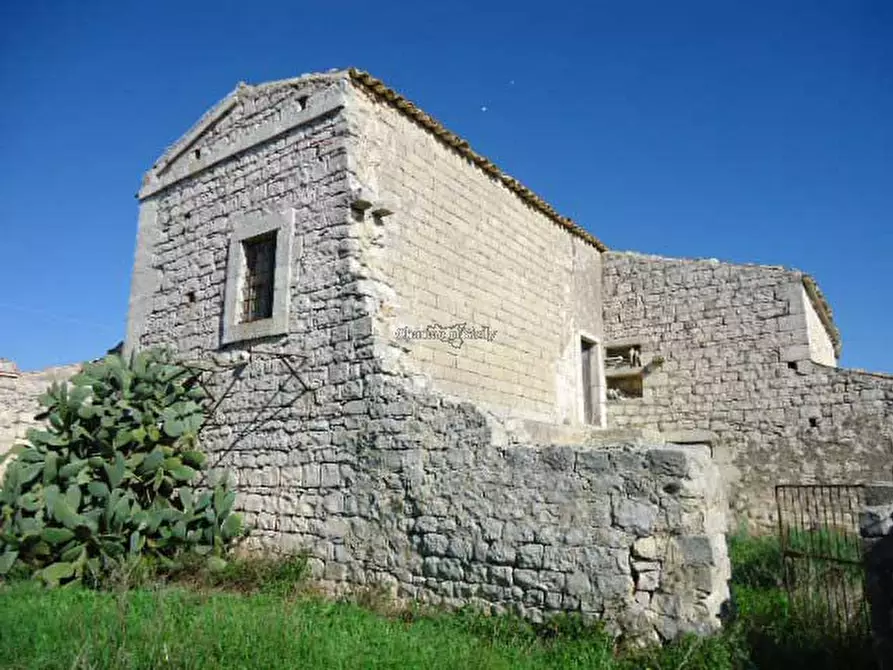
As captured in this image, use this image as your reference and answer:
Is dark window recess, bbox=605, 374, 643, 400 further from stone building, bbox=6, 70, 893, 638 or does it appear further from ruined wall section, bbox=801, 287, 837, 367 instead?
ruined wall section, bbox=801, 287, 837, 367

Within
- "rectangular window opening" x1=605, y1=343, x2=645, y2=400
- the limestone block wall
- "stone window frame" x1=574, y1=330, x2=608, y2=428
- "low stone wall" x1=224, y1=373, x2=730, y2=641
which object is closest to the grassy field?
"low stone wall" x1=224, y1=373, x2=730, y2=641

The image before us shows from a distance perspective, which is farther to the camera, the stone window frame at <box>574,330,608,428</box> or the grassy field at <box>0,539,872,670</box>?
the stone window frame at <box>574,330,608,428</box>

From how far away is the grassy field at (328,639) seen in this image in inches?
161

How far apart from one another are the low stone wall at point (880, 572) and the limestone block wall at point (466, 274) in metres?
3.05

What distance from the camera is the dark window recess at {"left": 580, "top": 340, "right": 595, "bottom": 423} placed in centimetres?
1153

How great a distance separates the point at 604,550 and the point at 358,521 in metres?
2.54

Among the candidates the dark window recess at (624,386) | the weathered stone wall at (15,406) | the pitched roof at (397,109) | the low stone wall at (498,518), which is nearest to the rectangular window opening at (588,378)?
the dark window recess at (624,386)

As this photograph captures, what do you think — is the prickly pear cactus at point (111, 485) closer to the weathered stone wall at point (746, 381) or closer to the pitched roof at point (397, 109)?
the pitched roof at point (397, 109)

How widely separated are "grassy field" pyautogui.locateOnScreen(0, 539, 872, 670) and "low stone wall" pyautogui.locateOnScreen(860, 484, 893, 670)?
54 centimetres

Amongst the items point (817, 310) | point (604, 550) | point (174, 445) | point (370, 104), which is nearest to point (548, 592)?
point (604, 550)

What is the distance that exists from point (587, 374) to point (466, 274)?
166 inches

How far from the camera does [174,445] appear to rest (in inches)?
299

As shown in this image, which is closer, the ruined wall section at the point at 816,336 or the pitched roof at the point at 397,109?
the pitched roof at the point at 397,109

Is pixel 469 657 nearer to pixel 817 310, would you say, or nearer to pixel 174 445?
pixel 174 445
